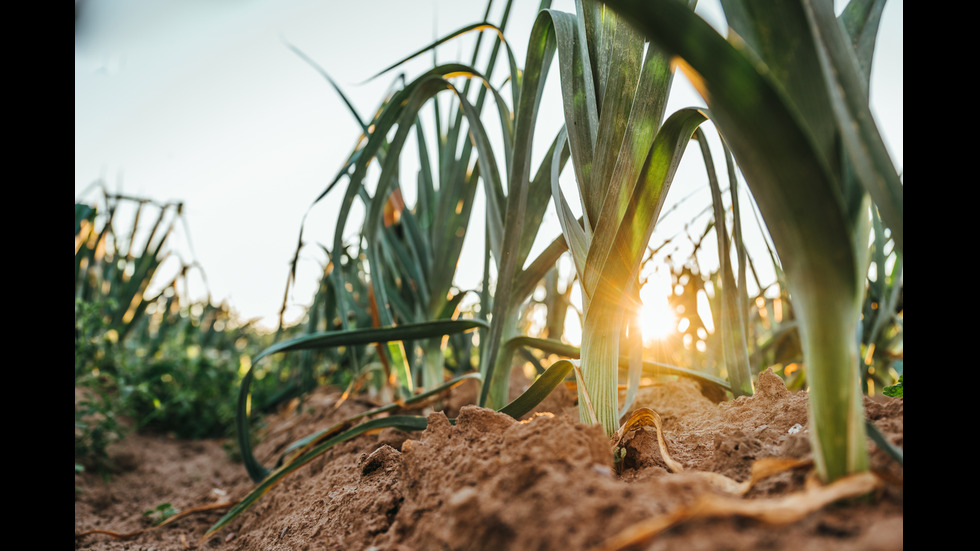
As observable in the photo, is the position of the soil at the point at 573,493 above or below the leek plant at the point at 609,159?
below

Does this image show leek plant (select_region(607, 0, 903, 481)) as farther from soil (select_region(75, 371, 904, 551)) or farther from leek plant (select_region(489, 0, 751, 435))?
leek plant (select_region(489, 0, 751, 435))

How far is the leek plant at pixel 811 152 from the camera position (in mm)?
312

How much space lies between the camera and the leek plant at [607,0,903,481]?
1.02 feet

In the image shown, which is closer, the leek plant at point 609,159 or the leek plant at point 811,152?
the leek plant at point 811,152

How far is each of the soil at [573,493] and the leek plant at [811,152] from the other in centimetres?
6

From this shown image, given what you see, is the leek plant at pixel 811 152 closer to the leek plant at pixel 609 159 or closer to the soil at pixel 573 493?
the soil at pixel 573 493

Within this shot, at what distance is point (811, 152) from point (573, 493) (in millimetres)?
278

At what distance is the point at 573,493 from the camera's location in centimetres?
38

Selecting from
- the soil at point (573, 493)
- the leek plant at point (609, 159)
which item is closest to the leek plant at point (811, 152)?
the soil at point (573, 493)

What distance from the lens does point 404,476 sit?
0.59 metres

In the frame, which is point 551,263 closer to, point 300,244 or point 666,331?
point 666,331

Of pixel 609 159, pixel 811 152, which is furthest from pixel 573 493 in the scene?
pixel 609 159

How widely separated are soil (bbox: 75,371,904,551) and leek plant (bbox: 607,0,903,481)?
0.20 feet

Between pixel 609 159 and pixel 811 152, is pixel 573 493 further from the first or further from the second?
pixel 609 159
